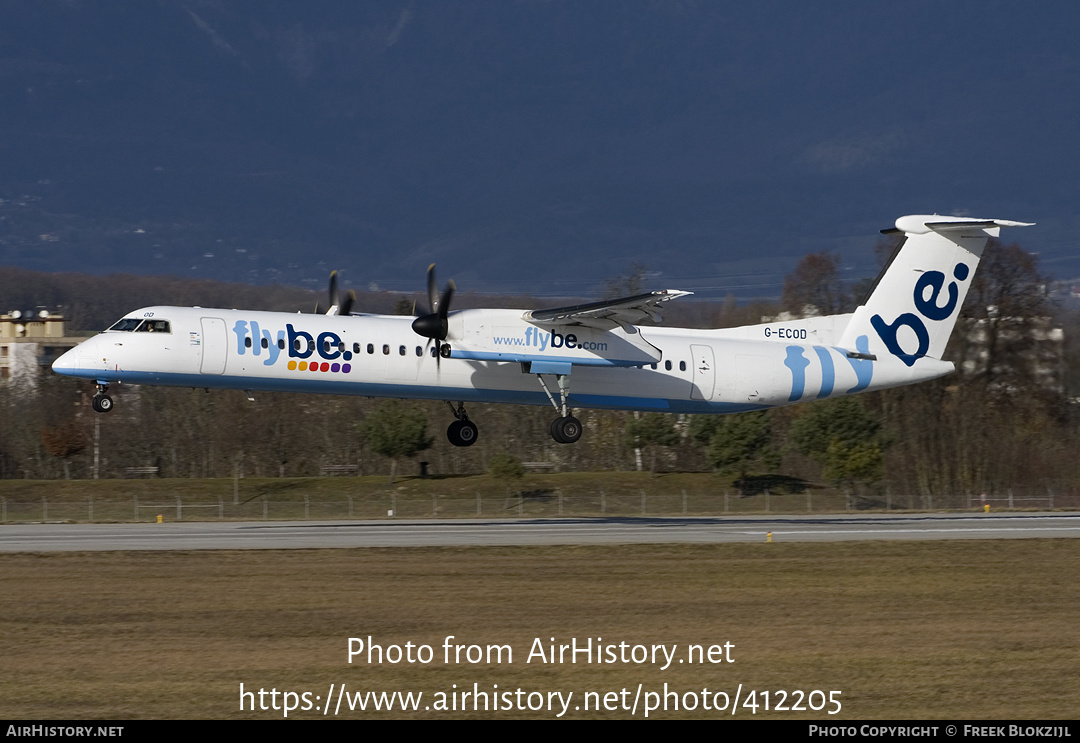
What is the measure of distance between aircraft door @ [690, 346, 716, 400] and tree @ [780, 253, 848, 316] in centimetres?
5211

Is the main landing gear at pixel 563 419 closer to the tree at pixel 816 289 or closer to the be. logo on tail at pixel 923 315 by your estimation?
the be. logo on tail at pixel 923 315

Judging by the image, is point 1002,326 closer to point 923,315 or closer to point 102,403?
point 923,315

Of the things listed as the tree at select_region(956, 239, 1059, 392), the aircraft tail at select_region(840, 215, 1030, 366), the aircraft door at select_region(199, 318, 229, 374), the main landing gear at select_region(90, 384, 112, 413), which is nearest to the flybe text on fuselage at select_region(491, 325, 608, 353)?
the aircraft door at select_region(199, 318, 229, 374)

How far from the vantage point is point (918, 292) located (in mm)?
34969

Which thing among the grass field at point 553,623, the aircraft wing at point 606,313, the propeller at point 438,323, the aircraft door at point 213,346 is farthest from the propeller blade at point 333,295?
the grass field at point 553,623

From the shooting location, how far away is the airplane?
2872 cm

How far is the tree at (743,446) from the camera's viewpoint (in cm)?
5766

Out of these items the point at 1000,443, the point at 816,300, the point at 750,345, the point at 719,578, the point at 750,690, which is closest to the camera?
the point at 750,690

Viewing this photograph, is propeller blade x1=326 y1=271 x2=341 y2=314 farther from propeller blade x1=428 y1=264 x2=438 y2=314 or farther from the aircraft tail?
the aircraft tail

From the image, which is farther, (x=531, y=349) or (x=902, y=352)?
(x=902, y=352)

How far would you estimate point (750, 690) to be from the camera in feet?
47.4
